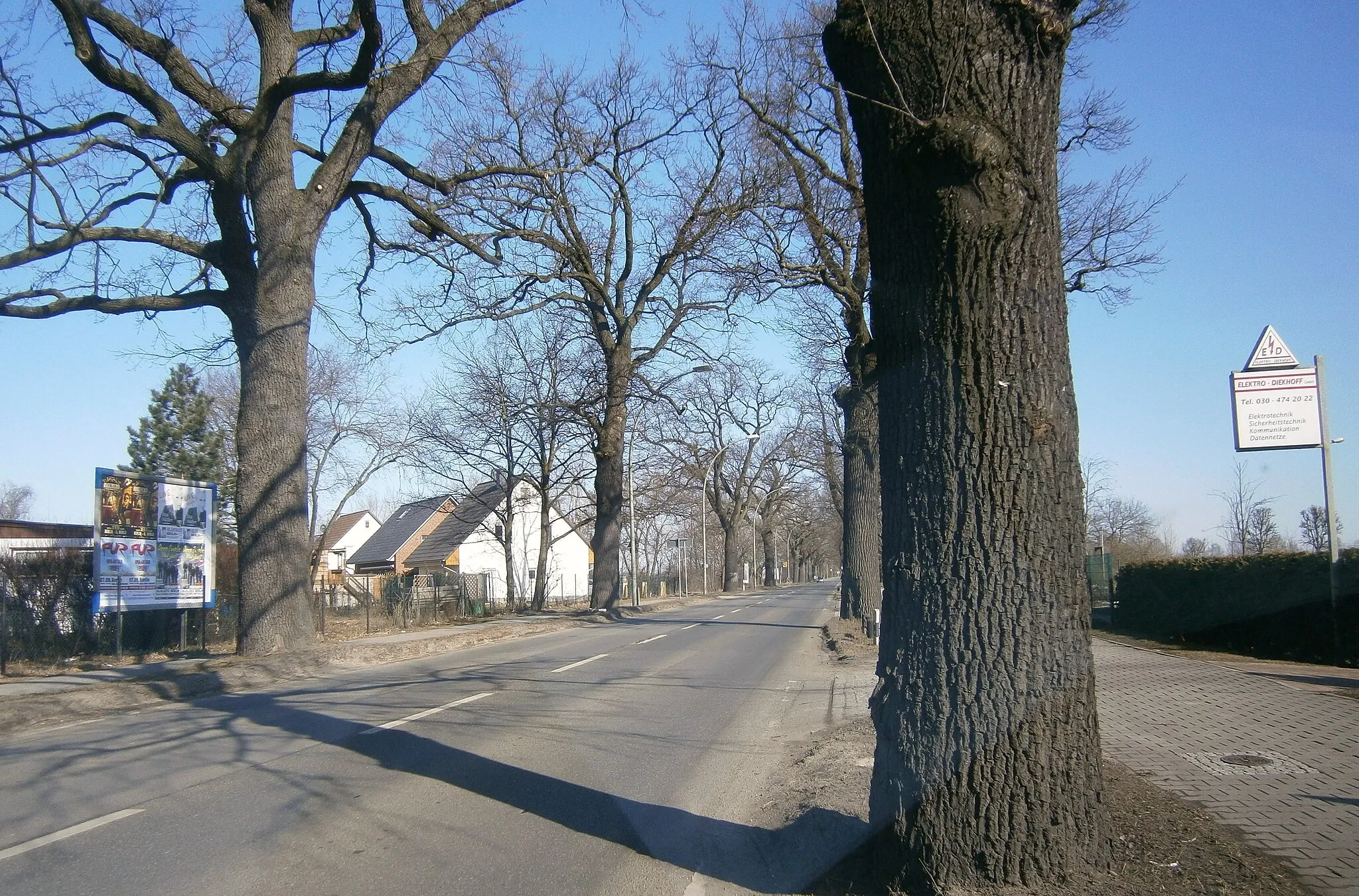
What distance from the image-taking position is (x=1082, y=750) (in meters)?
4.05

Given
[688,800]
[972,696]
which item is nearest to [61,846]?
[688,800]

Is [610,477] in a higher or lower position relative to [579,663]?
higher

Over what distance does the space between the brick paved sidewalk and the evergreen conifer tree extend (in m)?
40.8

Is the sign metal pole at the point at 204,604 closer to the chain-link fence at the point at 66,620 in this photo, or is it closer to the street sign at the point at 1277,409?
the chain-link fence at the point at 66,620

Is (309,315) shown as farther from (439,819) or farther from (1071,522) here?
(1071,522)

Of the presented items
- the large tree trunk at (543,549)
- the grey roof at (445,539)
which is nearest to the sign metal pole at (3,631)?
the large tree trunk at (543,549)

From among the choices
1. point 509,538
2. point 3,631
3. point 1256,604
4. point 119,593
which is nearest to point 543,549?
point 509,538

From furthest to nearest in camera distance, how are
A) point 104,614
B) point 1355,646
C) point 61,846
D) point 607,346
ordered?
point 607,346 < point 104,614 < point 1355,646 < point 61,846

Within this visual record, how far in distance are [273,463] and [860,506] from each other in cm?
1163

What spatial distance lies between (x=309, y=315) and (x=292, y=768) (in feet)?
34.5

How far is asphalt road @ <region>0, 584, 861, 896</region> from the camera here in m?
5.19

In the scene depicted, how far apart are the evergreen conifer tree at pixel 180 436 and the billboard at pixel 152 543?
88.0 feet

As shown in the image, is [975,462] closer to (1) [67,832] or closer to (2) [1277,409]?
(1) [67,832]

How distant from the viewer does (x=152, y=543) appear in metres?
16.8
